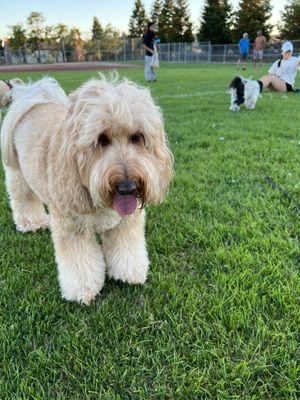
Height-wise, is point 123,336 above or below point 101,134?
below

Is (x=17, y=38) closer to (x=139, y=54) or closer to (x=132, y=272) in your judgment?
(x=139, y=54)

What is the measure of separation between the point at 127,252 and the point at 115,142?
1.01 m

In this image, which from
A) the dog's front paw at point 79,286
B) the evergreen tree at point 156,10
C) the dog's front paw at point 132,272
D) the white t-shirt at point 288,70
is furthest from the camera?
the evergreen tree at point 156,10

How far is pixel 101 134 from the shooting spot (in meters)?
2.14

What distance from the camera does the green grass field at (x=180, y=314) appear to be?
1983mm

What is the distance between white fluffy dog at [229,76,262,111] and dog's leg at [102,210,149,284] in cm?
708

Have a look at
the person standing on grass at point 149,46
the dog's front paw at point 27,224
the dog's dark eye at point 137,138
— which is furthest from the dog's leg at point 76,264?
the person standing on grass at point 149,46

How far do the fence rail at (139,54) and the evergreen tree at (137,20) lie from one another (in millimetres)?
23406

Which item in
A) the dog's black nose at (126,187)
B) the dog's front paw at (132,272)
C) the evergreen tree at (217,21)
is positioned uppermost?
the evergreen tree at (217,21)

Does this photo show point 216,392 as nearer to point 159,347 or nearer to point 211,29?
point 159,347

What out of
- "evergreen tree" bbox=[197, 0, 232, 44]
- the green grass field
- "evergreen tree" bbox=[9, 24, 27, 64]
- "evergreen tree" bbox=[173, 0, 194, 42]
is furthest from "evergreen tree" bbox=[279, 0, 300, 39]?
the green grass field

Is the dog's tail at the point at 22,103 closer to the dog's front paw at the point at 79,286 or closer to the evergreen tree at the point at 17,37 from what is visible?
the dog's front paw at the point at 79,286

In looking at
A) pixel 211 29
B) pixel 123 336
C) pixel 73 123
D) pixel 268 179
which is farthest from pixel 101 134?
pixel 211 29

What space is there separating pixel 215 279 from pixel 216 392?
3.03ft
